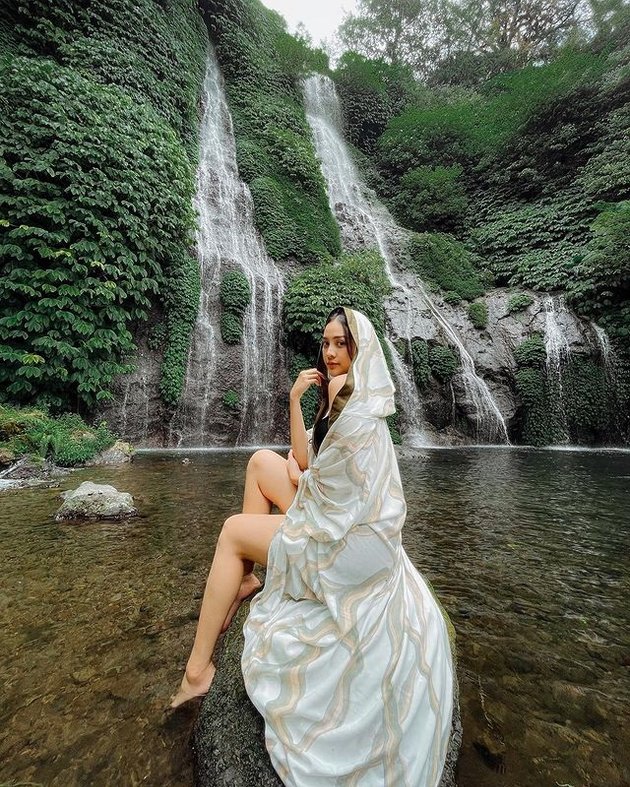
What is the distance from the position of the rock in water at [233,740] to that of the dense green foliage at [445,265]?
15483 millimetres

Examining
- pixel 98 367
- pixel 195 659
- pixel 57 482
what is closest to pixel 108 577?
pixel 195 659

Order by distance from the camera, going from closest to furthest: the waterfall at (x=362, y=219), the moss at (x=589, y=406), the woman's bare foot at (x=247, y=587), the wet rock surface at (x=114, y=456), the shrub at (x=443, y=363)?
the woman's bare foot at (x=247, y=587)
the wet rock surface at (x=114, y=456)
the moss at (x=589, y=406)
the waterfall at (x=362, y=219)
the shrub at (x=443, y=363)

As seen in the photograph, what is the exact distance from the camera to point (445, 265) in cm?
1642

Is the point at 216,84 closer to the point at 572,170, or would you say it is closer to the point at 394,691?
the point at 572,170

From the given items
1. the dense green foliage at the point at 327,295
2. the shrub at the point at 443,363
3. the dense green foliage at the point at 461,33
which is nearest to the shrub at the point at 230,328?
the dense green foliage at the point at 327,295

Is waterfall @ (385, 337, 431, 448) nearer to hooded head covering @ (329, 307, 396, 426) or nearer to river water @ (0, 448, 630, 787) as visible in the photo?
river water @ (0, 448, 630, 787)

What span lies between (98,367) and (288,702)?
29.5 ft

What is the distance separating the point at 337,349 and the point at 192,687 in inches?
57.2

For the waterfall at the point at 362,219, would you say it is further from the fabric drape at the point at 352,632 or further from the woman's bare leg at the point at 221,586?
the fabric drape at the point at 352,632

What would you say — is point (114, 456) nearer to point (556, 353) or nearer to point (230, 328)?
point (230, 328)

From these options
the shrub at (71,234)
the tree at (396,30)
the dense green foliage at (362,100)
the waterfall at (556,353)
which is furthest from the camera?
the tree at (396,30)

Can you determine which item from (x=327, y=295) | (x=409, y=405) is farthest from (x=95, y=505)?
(x=409, y=405)

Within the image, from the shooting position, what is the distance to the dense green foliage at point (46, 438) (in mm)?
6352

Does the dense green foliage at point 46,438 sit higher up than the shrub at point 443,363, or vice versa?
the shrub at point 443,363
